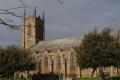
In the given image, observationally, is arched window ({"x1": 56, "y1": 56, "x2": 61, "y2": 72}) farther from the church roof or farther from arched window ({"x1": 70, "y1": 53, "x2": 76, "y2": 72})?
arched window ({"x1": 70, "y1": 53, "x2": 76, "y2": 72})

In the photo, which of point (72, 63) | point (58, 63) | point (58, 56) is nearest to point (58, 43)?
point (58, 56)

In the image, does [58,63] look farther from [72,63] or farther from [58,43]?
[58,43]

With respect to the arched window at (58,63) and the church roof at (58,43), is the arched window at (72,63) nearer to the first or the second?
the church roof at (58,43)

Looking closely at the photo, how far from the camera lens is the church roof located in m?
109

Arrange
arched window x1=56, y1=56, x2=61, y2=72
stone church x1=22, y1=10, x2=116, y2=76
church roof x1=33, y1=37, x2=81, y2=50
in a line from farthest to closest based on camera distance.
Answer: arched window x1=56, y1=56, x2=61, y2=72 → church roof x1=33, y1=37, x2=81, y2=50 → stone church x1=22, y1=10, x2=116, y2=76

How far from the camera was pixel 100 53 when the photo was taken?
70.1 meters

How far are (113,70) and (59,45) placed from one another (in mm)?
21919

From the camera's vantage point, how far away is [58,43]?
114 m

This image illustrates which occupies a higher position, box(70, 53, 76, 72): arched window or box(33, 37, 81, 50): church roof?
box(33, 37, 81, 50): church roof

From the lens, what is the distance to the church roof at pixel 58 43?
109 meters

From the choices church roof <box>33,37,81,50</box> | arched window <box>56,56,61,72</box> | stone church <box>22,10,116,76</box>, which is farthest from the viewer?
arched window <box>56,56,61,72</box>

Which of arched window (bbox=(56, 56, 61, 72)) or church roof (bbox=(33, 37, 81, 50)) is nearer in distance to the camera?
church roof (bbox=(33, 37, 81, 50))

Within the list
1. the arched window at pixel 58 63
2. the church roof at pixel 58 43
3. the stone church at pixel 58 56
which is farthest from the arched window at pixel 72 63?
the arched window at pixel 58 63

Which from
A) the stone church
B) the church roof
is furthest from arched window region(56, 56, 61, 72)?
the church roof
